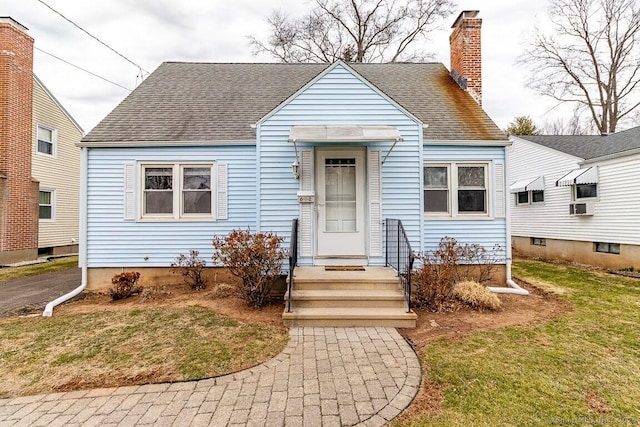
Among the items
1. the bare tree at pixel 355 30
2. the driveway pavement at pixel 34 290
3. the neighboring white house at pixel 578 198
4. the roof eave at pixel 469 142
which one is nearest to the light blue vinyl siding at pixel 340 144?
the roof eave at pixel 469 142

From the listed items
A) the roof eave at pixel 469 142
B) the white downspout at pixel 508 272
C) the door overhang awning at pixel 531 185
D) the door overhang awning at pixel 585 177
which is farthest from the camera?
the door overhang awning at pixel 531 185

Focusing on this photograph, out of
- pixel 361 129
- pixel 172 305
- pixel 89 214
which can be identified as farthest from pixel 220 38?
pixel 172 305

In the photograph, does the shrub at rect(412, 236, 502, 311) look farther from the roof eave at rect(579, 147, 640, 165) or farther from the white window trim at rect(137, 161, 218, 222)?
the roof eave at rect(579, 147, 640, 165)

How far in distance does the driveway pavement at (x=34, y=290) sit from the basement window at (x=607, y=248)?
1550 cm

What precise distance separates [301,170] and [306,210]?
847mm

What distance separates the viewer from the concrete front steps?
494 cm

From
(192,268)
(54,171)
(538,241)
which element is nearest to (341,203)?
(192,268)

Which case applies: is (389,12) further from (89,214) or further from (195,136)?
(89,214)

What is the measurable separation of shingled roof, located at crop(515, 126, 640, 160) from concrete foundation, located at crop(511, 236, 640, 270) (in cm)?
304

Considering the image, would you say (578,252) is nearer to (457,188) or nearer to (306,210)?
(457,188)

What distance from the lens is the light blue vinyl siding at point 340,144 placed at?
6836mm

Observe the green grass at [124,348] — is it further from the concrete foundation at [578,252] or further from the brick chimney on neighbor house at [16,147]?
the concrete foundation at [578,252]

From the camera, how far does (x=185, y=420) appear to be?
2.73 metres

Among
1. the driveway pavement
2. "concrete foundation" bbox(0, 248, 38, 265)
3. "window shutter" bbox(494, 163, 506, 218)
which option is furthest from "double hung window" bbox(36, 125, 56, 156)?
"window shutter" bbox(494, 163, 506, 218)
